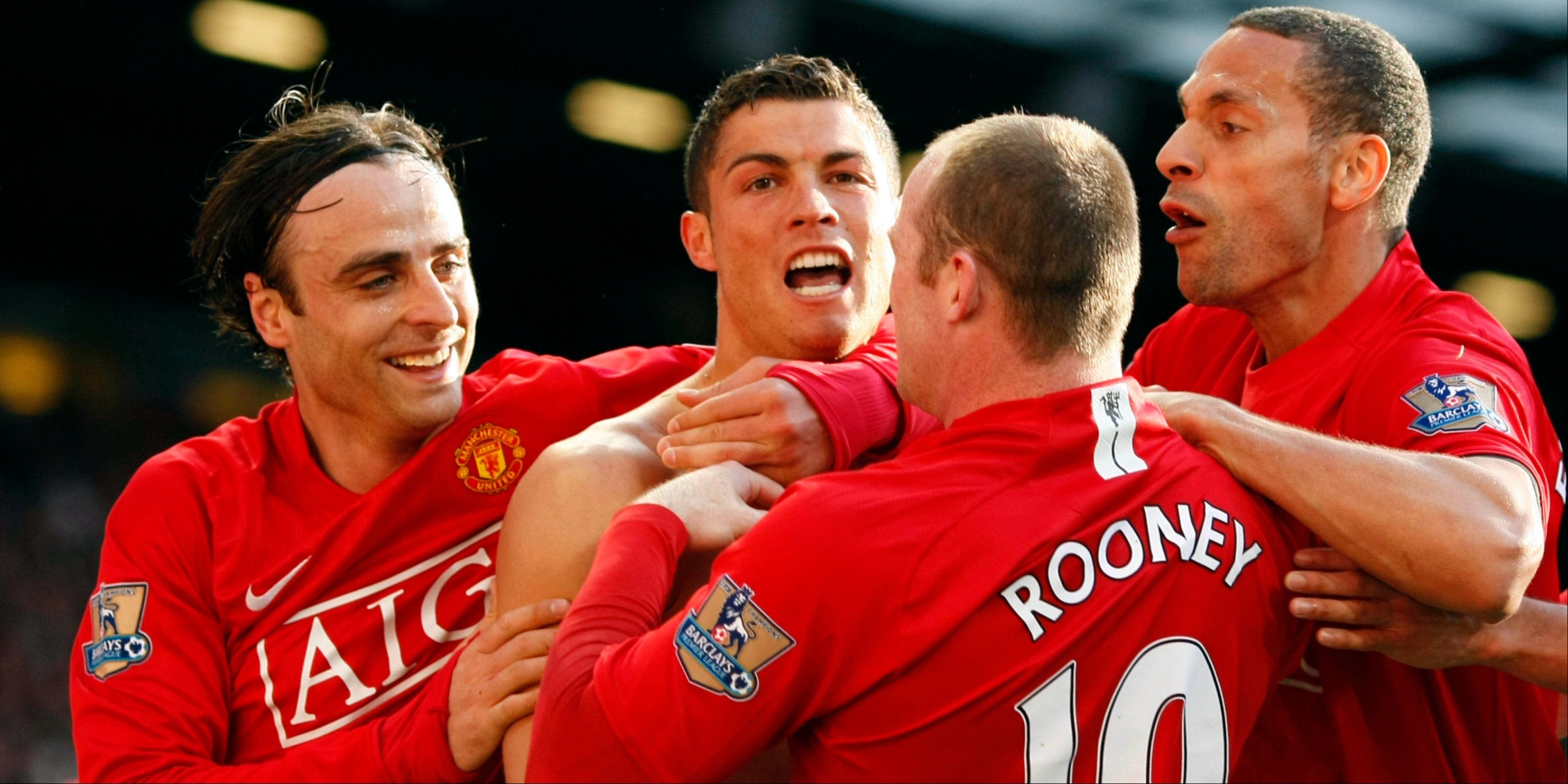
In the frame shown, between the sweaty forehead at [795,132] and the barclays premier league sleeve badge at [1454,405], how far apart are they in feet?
3.72

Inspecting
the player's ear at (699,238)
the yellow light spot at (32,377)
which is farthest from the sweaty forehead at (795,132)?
the yellow light spot at (32,377)

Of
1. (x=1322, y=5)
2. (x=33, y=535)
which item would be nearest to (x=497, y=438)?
(x=1322, y=5)

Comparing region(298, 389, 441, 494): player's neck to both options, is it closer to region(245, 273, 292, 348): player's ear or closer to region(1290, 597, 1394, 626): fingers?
region(245, 273, 292, 348): player's ear

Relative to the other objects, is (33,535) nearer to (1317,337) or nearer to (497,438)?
(497,438)

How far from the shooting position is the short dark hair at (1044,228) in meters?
1.92

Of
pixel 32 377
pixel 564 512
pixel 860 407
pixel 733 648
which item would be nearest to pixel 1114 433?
pixel 860 407

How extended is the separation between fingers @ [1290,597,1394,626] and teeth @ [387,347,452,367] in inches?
70.8

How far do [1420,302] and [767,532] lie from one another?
56.3 inches

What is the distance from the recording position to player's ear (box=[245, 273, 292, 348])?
312 centimetres

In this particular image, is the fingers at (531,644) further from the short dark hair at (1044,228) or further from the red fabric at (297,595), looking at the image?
the short dark hair at (1044,228)

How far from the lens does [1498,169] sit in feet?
24.8

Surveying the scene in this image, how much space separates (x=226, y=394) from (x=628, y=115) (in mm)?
4154

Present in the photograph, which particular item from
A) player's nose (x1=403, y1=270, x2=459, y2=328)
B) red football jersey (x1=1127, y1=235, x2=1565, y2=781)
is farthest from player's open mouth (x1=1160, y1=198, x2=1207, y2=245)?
player's nose (x1=403, y1=270, x2=459, y2=328)

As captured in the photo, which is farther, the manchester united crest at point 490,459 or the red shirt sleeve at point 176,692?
the manchester united crest at point 490,459
